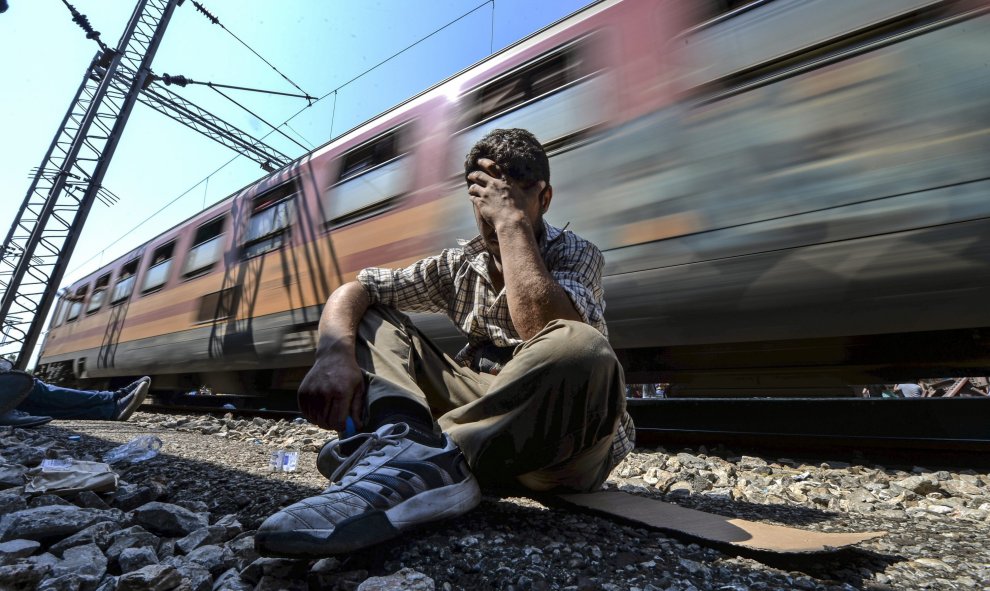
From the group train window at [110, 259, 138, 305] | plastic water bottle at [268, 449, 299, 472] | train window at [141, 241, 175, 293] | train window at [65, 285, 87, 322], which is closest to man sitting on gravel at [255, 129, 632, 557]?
plastic water bottle at [268, 449, 299, 472]

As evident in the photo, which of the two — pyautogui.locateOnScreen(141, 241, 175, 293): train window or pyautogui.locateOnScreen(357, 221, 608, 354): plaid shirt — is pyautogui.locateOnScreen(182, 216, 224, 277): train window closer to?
pyautogui.locateOnScreen(141, 241, 175, 293): train window

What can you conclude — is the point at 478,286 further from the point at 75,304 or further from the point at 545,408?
the point at 75,304

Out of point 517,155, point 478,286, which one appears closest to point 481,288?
point 478,286

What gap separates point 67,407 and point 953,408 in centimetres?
597

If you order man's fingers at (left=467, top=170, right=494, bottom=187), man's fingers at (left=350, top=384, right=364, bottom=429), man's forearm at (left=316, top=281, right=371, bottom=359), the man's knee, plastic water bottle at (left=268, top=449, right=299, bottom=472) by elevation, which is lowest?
plastic water bottle at (left=268, top=449, right=299, bottom=472)

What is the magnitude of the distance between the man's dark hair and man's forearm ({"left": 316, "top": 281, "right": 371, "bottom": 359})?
2.03ft

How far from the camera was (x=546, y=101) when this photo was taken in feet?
A: 9.32

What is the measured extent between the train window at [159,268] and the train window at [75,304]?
3.79m

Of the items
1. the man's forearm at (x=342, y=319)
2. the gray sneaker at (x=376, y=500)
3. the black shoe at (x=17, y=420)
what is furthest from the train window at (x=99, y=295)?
the gray sneaker at (x=376, y=500)

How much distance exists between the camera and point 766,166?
6.86ft

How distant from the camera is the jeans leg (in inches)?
153

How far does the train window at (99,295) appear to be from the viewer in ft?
26.1

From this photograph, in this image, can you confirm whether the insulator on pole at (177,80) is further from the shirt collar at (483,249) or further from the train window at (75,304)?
the shirt collar at (483,249)

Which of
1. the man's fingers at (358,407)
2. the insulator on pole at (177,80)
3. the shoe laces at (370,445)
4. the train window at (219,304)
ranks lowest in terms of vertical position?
the shoe laces at (370,445)
